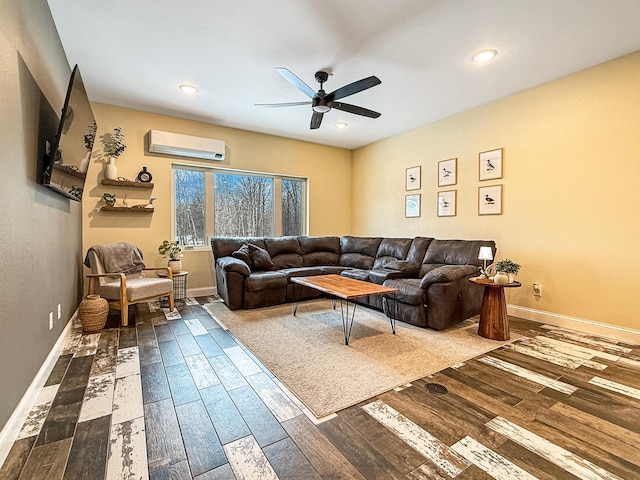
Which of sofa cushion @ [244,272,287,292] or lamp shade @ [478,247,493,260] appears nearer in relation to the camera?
lamp shade @ [478,247,493,260]

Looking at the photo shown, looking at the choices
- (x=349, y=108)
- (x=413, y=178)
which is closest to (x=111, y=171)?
(x=349, y=108)

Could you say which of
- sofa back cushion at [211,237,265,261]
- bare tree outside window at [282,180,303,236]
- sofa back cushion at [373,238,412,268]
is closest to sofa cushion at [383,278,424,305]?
sofa back cushion at [373,238,412,268]

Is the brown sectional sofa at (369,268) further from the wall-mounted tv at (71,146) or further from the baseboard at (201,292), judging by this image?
the wall-mounted tv at (71,146)

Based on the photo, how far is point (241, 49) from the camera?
282cm

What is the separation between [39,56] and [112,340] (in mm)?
2433

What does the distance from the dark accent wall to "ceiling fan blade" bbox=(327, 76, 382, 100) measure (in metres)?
2.35

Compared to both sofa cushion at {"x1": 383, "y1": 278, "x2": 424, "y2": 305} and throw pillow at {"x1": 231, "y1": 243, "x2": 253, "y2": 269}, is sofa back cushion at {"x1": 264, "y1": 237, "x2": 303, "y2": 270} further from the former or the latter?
sofa cushion at {"x1": 383, "y1": 278, "x2": 424, "y2": 305}

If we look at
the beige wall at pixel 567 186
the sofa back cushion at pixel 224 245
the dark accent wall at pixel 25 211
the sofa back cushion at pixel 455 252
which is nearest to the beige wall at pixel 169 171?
the sofa back cushion at pixel 224 245

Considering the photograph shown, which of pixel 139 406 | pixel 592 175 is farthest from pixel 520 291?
pixel 139 406

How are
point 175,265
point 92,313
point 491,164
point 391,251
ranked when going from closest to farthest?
point 92,313 → point 491,164 → point 175,265 → point 391,251

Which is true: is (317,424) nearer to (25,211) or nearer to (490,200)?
(25,211)

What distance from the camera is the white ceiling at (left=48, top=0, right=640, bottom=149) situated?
2.30 m

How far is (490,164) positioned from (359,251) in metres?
2.37

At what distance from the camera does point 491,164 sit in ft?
13.2
